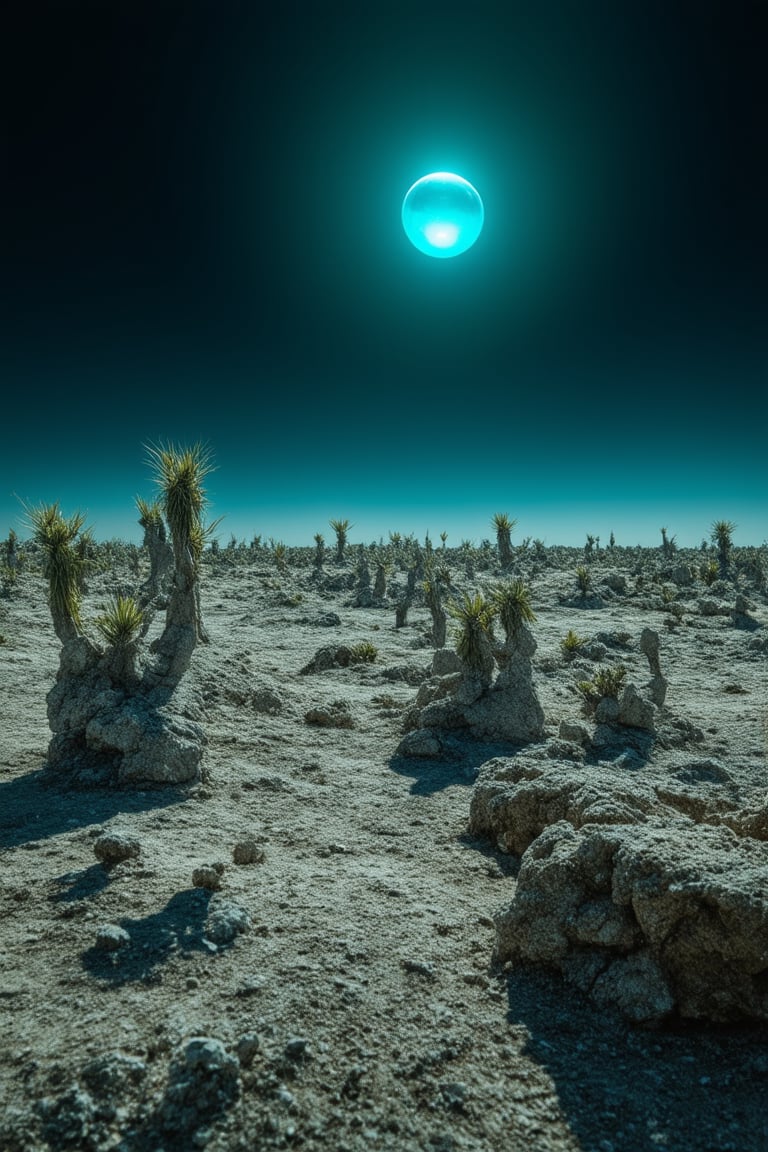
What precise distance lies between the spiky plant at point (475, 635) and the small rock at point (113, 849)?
287 inches

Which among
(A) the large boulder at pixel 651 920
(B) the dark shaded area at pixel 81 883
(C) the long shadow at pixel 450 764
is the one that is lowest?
(C) the long shadow at pixel 450 764

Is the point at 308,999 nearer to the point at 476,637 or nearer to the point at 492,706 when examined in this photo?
the point at 492,706

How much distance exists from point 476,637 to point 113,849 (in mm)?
7659

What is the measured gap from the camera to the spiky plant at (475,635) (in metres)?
11.6

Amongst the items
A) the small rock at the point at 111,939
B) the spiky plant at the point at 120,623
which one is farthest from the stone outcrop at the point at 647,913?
the spiky plant at the point at 120,623

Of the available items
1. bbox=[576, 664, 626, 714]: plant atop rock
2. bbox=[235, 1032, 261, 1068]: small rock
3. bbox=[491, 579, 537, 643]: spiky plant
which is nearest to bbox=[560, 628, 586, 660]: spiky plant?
bbox=[576, 664, 626, 714]: plant atop rock

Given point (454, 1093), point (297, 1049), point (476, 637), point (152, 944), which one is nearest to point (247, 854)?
point (152, 944)

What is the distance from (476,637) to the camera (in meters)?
11.7

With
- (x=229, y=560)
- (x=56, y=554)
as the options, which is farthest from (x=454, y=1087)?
(x=229, y=560)

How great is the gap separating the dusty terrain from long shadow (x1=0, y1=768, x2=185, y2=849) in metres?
0.04

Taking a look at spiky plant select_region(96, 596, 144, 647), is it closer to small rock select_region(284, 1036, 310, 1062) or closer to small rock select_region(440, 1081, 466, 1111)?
small rock select_region(284, 1036, 310, 1062)

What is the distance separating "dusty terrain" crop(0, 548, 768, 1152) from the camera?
3047 millimetres

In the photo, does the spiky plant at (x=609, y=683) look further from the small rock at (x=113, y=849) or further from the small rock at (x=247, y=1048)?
the small rock at (x=247, y=1048)

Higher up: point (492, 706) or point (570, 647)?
point (570, 647)
